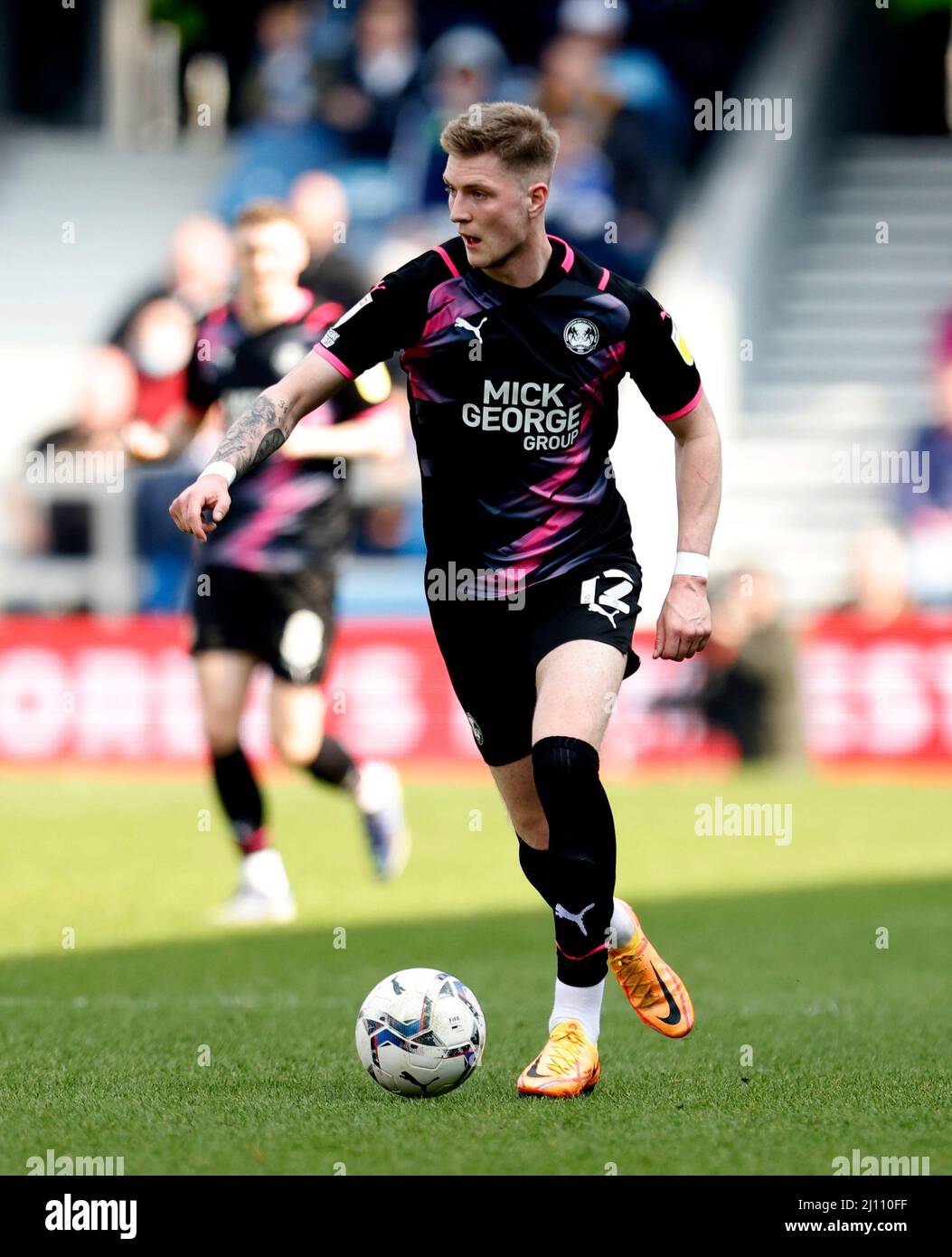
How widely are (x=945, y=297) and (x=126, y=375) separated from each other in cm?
923

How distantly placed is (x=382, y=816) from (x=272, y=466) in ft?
5.81

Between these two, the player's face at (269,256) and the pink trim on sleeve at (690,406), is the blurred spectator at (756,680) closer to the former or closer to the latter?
the player's face at (269,256)

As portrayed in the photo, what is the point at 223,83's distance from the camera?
908 inches

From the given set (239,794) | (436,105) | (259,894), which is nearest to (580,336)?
(239,794)

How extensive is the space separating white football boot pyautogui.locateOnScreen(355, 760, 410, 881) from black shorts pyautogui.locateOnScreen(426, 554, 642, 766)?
13.6ft

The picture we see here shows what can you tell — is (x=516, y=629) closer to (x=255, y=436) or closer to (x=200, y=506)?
(x=255, y=436)

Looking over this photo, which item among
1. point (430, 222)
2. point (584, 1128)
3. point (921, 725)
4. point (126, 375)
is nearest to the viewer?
point (584, 1128)

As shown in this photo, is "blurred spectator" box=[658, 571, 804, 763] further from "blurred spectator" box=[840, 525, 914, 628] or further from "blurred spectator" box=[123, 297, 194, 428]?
"blurred spectator" box=[123, 297, 194, 428]

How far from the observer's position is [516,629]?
530cm

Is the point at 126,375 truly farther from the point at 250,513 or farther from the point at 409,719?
the point at 250,513

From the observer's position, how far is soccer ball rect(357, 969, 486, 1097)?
16.2ft

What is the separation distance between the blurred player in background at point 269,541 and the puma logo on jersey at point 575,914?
12.5 feet

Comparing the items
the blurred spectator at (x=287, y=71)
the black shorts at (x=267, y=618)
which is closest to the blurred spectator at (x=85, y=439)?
the blurred spectator at (x=287, y=71)

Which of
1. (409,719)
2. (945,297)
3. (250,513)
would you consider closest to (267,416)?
(250,513)
